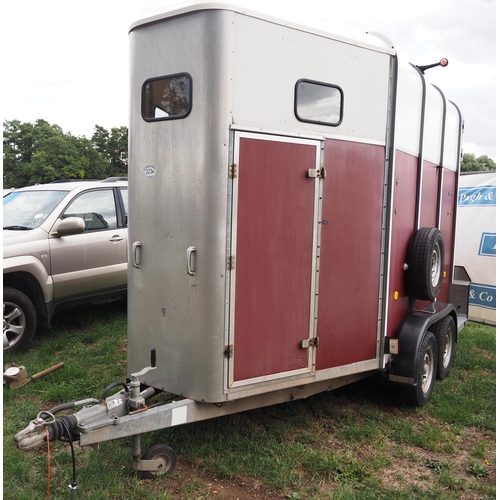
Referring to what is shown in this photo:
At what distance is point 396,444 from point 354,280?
144 cm

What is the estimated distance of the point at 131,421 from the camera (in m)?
3.68

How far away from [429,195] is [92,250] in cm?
429

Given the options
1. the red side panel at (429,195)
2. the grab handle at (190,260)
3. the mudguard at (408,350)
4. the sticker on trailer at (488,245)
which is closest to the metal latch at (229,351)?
the grab handle at (190,260)

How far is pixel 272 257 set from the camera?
4133 millimetres

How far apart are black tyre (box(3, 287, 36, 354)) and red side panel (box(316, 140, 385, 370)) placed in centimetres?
375

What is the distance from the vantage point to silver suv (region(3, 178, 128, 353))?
6406 mm

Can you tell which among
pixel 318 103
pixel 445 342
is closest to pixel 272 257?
pixel 318 103

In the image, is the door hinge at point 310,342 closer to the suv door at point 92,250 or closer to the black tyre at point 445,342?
the black tyre at point 445,342

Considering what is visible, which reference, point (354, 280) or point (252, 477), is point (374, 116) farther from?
point (252, 477)

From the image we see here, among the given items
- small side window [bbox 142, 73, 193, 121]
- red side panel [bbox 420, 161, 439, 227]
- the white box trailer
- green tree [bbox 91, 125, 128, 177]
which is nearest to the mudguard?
the white box trailer

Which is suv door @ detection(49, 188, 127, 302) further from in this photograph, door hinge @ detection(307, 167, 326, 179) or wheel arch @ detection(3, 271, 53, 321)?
door hinge @ detection(307, 167, 326, 179)

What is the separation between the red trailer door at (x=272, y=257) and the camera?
396 cm

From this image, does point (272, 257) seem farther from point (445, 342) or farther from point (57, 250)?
point (57, 250)

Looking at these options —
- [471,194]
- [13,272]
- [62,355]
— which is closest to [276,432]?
[62,355]
